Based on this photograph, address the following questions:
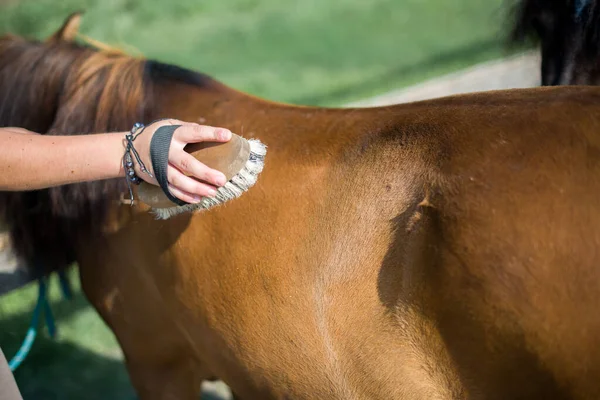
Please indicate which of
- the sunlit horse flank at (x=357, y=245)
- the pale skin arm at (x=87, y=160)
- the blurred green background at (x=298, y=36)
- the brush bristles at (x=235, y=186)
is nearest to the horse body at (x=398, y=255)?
the sunlit horse flank at (x=357, y=245)

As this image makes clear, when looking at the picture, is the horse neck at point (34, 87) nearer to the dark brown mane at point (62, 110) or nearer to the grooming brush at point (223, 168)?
the dark brown mane at point (62, 110)

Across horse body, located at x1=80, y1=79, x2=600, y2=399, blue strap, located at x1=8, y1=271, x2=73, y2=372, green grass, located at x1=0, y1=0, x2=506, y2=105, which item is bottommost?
blue strap, located at x1=8, y1=271, x2=73, y2=372

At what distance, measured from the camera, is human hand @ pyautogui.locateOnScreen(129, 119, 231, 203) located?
1000 mm

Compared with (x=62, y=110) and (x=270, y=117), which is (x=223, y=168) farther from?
(x=62, y=110)

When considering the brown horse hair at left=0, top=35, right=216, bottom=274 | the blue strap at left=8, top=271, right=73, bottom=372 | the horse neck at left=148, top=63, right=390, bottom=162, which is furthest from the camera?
the blue strap at left=8, top=271, right=73, bottom=372

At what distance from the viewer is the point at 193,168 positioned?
1.00 m

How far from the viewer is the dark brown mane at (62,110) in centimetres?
155

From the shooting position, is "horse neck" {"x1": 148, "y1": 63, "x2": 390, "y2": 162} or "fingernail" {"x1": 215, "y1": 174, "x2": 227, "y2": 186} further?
"horse neck" {"x1": 148, "y1": 63, "x2": 390, "y2": 162}

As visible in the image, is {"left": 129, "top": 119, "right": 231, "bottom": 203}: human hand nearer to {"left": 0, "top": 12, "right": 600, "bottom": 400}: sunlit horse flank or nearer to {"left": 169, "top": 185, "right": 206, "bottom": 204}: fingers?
{"left": 169, "top": 185, "right": 206, "bottom": 204}: fingers

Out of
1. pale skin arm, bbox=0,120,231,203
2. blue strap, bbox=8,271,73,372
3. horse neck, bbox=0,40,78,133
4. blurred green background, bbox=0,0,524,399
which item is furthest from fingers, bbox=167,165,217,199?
blurred green background, bbox=0,0,524,399

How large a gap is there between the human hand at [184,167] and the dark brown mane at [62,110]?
0.54 metres

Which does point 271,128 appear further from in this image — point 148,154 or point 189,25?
point 189,25

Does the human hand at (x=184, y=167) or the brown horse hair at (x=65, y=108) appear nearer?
the human hand at (x=184, y=167)

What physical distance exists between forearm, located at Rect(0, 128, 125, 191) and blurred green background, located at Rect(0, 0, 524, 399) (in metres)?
3.60
